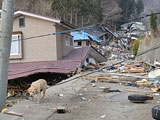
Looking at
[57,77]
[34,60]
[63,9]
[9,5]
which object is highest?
[63,9]

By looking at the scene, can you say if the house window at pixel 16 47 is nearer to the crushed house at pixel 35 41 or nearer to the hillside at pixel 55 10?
the crushed house at pixel 35 41

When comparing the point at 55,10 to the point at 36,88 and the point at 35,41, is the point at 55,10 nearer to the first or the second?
the point at 35,41

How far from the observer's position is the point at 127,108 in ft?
19.1

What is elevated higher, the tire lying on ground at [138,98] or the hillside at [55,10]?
the hillside at [55,10]

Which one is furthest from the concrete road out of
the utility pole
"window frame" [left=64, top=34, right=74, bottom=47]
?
"window frame" [left=64, top=34, right=74, bottom=47]

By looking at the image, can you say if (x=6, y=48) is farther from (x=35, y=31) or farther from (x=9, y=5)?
(x=35, y=31)

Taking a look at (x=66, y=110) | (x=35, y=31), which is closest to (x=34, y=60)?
(x=35, y=31)

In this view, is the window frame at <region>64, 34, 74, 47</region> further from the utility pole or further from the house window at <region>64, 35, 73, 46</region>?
the utility pole

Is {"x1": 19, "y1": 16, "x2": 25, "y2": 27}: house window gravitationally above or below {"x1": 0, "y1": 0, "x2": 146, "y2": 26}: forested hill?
below

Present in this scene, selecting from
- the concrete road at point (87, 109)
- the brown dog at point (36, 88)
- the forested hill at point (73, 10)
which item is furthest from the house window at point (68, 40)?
the forested hill at point (73, 10)

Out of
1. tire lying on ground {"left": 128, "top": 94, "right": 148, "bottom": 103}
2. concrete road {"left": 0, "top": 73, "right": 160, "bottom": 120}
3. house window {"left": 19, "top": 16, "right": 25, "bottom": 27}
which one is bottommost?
concrete road {"left": 0, "top": 73, "right": 160, "bottom": 120}

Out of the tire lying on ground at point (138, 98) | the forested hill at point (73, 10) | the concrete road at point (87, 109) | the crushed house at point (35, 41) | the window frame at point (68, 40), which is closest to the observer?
the concrete road at point (87, 109)

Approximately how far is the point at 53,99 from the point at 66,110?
1.61 m

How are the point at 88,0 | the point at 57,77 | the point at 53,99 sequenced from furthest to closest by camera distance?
the point at 88,0
the point at 57,77
the point at 53,99
